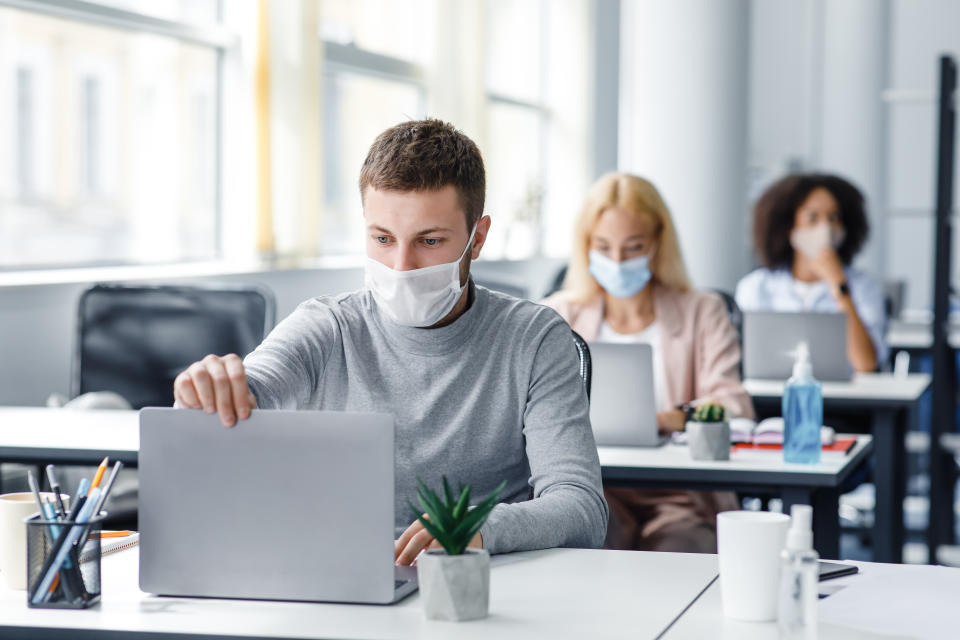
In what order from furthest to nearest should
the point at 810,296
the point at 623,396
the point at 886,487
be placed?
the point at 810,296, the point at 886,487, the point at 623,396

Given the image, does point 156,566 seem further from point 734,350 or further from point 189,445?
point 734,350

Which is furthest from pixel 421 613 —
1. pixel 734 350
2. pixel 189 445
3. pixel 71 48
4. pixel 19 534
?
pixel 71 48

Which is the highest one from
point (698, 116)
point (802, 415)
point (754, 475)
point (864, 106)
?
point (864, 106)

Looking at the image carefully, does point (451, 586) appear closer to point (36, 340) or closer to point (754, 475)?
point (754, 475)

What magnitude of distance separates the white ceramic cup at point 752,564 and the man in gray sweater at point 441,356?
0.34 meters

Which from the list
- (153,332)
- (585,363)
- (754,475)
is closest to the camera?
(585,363)

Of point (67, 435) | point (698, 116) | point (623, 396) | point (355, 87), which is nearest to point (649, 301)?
point (623, 396)

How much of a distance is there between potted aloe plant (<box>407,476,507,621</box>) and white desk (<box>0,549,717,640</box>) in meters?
0.02

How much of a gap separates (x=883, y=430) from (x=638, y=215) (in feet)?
3.22

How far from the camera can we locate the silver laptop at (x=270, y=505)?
1.24m

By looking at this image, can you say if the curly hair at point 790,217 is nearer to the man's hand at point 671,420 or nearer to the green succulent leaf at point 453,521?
the man's hand at point 671,420

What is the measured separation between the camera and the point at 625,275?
2.97 metres

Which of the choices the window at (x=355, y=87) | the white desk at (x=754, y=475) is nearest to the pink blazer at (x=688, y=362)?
the white desk at (x=754, y=475)

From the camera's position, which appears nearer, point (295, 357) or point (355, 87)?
point (295, 357)
